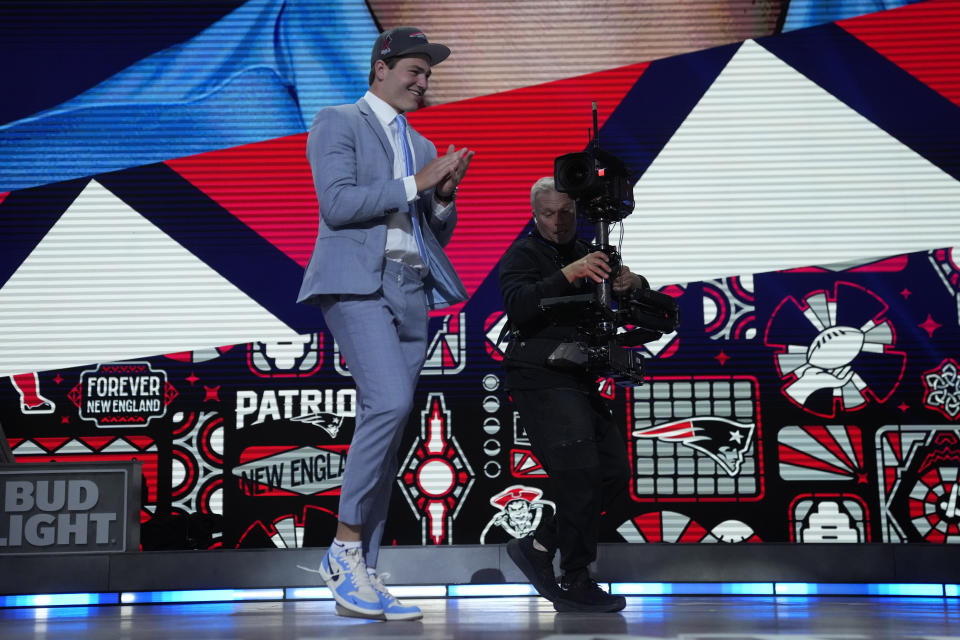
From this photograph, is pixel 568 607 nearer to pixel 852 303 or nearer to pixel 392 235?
pixel 392 235

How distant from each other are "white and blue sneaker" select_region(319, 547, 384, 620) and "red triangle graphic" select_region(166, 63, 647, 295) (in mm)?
1917

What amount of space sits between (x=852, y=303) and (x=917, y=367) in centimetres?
38

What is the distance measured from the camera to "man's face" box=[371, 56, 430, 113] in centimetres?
266

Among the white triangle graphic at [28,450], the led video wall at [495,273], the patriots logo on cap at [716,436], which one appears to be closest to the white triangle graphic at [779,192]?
the led video wall at [495,273]

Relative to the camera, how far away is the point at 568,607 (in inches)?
110

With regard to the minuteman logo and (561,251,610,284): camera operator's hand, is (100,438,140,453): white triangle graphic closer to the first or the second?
the minuteman logo

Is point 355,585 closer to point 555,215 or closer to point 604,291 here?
point 604,291

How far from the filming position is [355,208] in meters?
2.48

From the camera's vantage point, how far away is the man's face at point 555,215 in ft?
9.82

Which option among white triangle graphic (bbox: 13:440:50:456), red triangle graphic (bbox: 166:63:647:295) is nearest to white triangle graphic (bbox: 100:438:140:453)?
white triangle graphic (bbox: 13:440:50:456)

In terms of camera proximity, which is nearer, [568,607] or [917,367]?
[568,607]

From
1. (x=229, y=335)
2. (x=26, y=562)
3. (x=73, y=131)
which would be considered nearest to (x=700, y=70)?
(x=229, y=335)

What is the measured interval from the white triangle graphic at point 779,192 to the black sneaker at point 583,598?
1.70 meters

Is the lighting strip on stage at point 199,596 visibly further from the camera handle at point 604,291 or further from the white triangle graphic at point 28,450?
the camera handle at point 604,291
